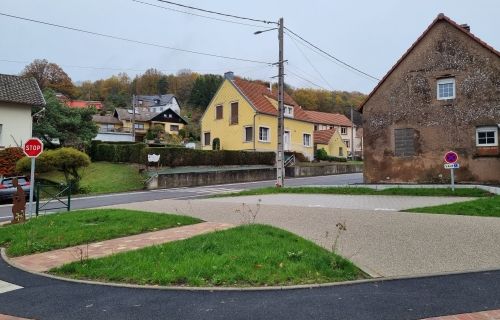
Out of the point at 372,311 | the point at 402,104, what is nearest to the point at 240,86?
the point at 402,104

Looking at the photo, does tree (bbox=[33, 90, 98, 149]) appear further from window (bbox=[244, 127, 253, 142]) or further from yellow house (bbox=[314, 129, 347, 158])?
yellow house (bbox=[314, 129, 347, 158])

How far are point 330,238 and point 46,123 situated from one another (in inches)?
1381

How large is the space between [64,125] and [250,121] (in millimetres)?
18285

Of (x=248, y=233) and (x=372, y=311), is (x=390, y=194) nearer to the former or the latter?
(x=248, y=233)

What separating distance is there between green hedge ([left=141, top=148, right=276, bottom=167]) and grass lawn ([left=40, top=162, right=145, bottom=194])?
7.02ft

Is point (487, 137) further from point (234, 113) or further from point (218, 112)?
point (218, 112)

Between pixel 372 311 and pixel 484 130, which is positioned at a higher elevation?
pixel 484 130

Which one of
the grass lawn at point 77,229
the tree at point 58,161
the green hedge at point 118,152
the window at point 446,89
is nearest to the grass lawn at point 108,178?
the green hedge at point 118,152

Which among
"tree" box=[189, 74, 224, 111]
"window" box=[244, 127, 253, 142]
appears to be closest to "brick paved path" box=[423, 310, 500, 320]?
"window" box=[244, 127, 253, 142]

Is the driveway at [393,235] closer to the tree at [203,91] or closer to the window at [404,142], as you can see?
the window at [404,142]

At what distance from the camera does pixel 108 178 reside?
30.5 metres

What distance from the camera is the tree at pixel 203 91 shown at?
9044 cm

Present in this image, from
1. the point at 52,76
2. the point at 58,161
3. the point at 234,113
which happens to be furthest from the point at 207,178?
the point at 52,76

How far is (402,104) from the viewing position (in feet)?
72.7
